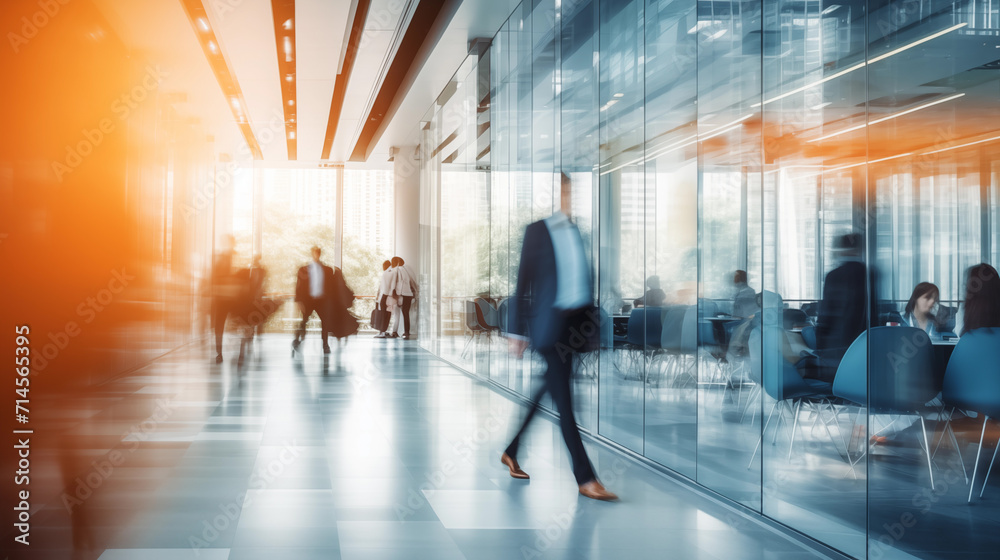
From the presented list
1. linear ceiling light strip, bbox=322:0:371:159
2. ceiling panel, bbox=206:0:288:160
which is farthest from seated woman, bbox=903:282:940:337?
ceiling panel, bbox=206:0:288:160

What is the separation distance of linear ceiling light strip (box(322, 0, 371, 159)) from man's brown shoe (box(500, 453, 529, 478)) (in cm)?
708

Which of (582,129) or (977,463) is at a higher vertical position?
(582,129)

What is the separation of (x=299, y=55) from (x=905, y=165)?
35.2 ft

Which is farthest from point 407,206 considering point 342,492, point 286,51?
point 342,492

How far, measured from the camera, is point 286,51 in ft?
40.0

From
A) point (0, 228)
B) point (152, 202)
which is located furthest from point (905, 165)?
→ point (152, 202)

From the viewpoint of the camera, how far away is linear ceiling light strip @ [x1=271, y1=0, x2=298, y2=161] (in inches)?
409

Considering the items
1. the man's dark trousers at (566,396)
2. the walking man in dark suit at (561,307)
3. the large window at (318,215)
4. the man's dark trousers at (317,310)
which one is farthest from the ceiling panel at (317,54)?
the man's dark trousers at (566,396)

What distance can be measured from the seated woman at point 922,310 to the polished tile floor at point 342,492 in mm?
1215

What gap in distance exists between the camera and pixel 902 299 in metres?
3.35

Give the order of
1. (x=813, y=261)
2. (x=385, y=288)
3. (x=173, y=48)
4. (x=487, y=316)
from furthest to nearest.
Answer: (x=385, y=288) → (x=173, y=48) → (x=487, y=316) → (x=813, y=261)

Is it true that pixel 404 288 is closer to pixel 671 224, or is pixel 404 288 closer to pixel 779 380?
pixel 671 224

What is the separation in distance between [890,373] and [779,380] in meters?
0.75

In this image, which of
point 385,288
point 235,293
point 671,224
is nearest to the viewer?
point 671,224
